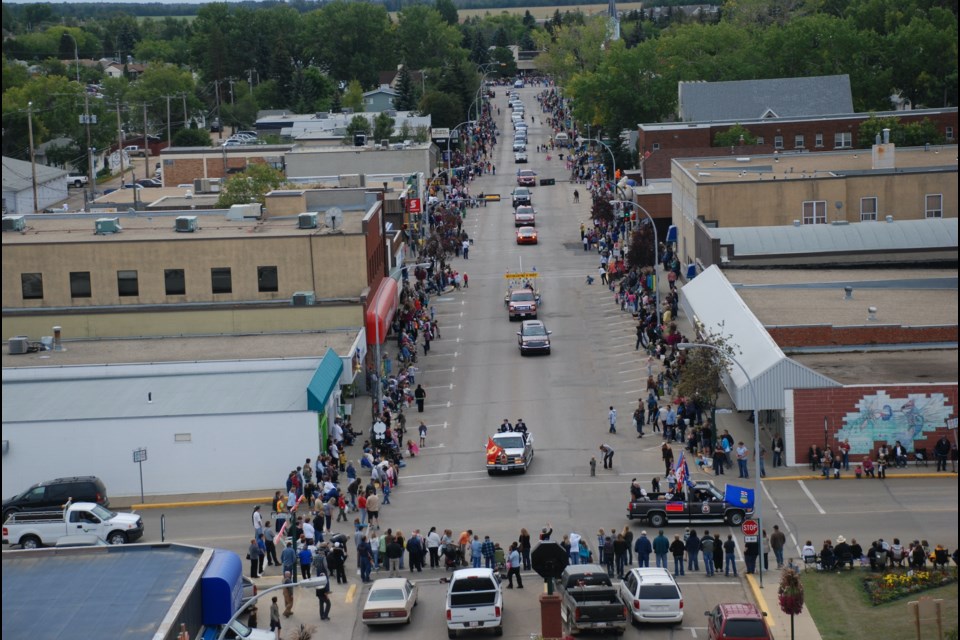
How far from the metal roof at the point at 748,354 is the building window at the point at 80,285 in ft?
72.9

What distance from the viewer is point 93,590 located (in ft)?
106

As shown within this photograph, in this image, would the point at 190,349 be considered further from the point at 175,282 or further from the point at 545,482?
the point at 545,482

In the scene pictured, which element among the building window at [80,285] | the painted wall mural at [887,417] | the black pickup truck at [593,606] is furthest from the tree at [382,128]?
the black pickup truck at [593,606]

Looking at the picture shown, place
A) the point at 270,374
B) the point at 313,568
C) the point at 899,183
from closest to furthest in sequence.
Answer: the point at 313,568 < the point at 270,374 < the point at 899,183

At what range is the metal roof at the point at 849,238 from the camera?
218 feet

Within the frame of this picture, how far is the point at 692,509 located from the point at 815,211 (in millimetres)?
36139

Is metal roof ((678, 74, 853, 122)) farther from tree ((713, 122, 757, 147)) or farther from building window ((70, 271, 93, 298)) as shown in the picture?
building window ((70, 271, 93, 298))

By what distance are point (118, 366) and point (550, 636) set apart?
23.5 meters

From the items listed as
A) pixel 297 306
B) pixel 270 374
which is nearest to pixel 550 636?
pixel 270 374

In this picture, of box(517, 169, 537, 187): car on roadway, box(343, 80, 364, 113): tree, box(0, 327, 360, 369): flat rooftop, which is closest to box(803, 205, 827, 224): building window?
box(0, 327, 360, 369): flat rooftop

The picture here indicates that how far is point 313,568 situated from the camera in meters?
38.7

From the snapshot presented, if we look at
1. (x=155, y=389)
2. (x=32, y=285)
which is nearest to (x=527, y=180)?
(x=32, y=285)

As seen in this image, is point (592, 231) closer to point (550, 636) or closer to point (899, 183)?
point (899, 183)

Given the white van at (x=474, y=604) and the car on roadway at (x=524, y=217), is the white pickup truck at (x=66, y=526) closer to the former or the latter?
the white van at (x=474, y=604)
